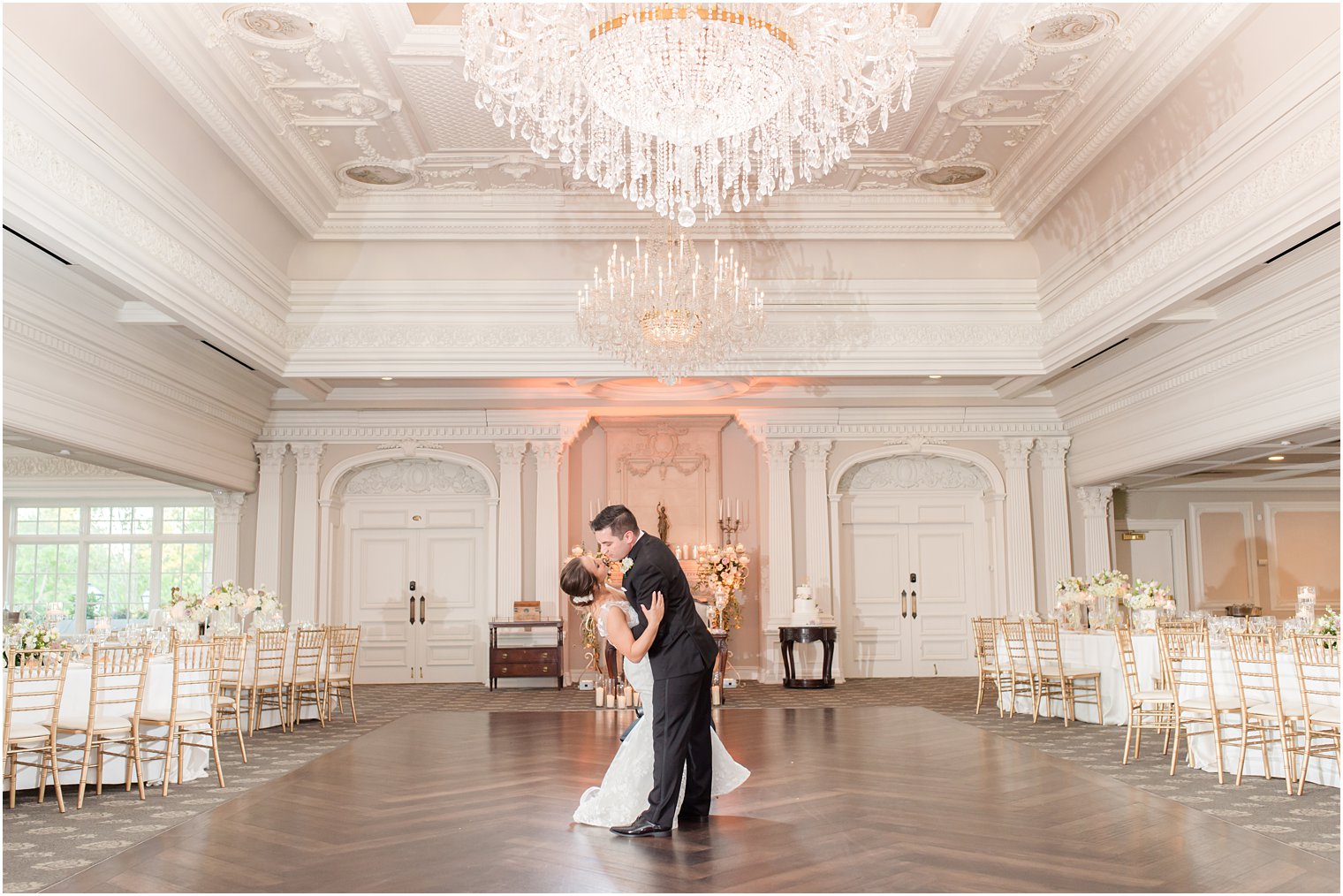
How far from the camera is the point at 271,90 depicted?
327 inches

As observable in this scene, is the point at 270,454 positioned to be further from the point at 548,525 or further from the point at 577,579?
the point at 577,579

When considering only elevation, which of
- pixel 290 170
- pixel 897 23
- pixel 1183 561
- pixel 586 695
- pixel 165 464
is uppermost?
pixel 290 170

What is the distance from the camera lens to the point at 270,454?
543 inches

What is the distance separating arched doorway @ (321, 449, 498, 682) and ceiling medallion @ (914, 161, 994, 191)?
672 centimetres

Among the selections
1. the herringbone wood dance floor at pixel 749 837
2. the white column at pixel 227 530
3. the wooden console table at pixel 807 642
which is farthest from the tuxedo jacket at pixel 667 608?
the white column at pixel 227 530

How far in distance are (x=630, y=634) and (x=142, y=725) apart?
3748mm

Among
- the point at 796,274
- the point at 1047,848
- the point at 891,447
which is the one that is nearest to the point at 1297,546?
the point at 891,447

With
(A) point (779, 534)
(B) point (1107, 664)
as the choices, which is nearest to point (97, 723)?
(B) point (1107, 664)

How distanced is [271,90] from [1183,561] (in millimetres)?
13972

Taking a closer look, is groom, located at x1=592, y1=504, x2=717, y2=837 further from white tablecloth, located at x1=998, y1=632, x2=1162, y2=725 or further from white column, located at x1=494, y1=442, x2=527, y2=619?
white column, located at x1=494, y1=442, x2=527, y2=619

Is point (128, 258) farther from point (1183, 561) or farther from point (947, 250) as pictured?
point (1183, 561)

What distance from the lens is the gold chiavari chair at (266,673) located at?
365 inches

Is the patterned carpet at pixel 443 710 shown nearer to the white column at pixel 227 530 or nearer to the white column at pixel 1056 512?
the white column at pixel 1056 512

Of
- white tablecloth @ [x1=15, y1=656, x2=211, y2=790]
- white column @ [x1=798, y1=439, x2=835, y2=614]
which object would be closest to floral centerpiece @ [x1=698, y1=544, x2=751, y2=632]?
white column @ [x1=798, y1=439, x2=835, y2=614]
